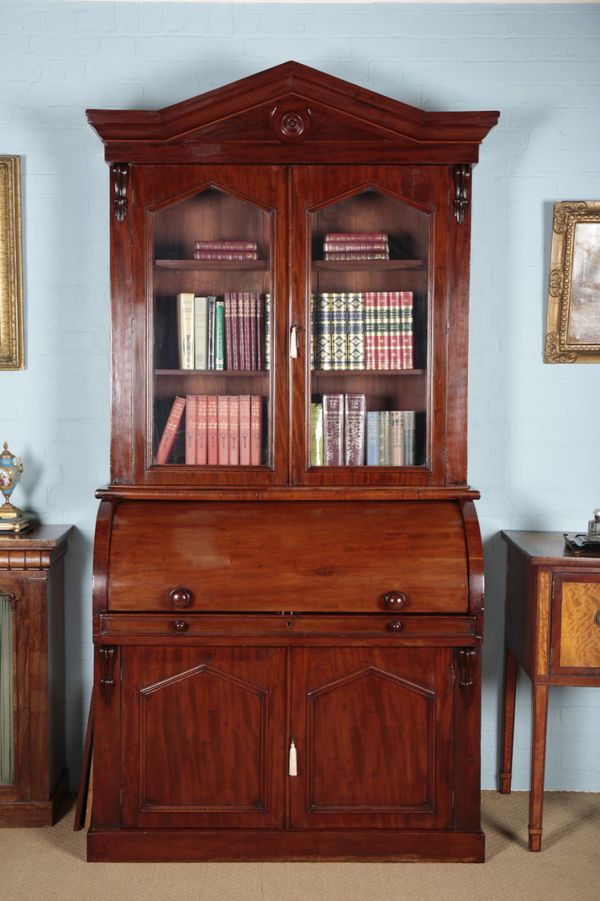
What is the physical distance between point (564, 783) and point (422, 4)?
284cm

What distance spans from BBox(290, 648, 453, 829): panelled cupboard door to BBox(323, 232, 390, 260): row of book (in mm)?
1204

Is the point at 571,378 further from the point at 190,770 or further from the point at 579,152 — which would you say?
the point at 190,770

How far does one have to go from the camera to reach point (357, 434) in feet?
8.76

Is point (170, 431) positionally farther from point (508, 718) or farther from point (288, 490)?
point (508, 718)

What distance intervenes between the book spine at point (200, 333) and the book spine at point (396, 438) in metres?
0.61

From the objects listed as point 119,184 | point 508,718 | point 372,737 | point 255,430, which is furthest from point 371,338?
point 508,718

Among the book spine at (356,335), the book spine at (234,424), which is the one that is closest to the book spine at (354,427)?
the book spine at (356,335)

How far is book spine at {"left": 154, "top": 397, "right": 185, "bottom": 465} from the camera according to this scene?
264 centimetres

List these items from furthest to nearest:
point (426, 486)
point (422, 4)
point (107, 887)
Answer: point (422, 4) → point (426, 486) → point (107, 887)

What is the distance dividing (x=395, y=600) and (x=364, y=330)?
2.74 feet

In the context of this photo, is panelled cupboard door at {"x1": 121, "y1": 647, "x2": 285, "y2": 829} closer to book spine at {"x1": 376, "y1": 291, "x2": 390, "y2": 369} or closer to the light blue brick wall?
the light blue brick wall

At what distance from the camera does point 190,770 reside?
8.50 feet

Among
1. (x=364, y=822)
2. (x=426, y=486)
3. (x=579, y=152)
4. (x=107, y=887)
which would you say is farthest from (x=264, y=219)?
(x=107, y=887)

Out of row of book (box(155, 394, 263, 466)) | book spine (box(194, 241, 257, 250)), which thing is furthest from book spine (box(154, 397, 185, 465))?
book spine (box(194, 241, 257, 250))
